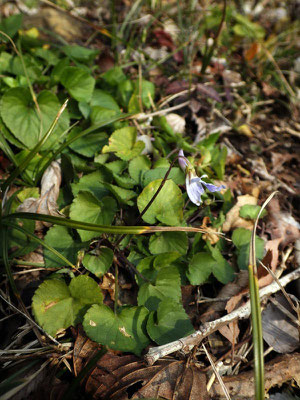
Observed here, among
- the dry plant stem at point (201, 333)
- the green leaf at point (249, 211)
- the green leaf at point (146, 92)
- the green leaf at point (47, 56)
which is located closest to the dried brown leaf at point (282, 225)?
the green leaf at point (249, 211)

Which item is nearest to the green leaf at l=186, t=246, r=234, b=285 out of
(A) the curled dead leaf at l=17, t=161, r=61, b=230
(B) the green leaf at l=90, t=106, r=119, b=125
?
(A) the curled dead leaf at l=17, t=161, r=61, b=230

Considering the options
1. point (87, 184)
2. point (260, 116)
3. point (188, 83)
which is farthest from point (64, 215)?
point (260, 116)

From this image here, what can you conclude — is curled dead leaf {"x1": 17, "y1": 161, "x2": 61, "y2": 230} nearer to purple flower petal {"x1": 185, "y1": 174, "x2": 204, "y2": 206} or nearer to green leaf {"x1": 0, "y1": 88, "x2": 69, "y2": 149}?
green leaf {"x1": 0, "y1": 88, "x2": 69, "y2": 149}

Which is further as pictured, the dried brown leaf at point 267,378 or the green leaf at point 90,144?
the green leaf at point 90,144

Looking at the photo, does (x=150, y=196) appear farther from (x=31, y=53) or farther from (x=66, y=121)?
(x=31, y=53)

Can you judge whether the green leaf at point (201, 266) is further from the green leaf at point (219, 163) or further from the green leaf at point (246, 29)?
the green leaf at point (246, 29)
